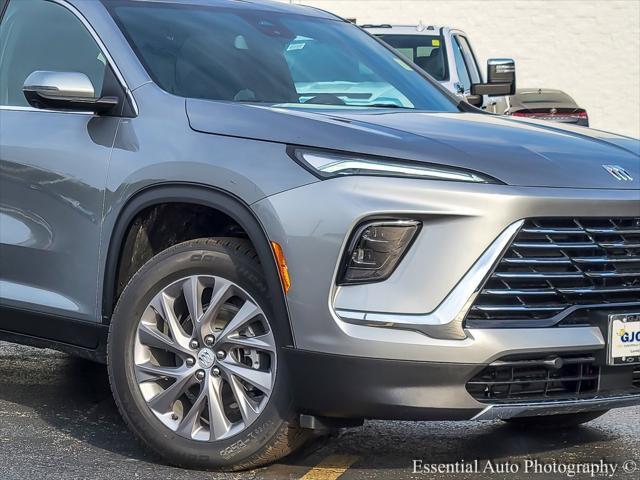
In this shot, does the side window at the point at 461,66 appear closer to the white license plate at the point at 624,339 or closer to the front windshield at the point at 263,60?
the front windshield at the point at 263,60

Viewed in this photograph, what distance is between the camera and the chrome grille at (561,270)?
3934mm

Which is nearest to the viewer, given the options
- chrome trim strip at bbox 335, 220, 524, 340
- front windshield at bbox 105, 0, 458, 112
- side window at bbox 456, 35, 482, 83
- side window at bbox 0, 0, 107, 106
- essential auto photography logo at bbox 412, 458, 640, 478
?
chrome trim strip at bbox 335, 220, 524, 340

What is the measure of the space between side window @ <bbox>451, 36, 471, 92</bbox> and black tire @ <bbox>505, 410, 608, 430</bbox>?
26.0 feet

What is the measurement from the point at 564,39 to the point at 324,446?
2002cm

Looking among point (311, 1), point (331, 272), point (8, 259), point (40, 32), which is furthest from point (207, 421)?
point (311, 1)

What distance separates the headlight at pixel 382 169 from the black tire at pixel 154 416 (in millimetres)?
444

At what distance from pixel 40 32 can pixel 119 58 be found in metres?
0.71

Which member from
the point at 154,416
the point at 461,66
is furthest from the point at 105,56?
the point at 461,66

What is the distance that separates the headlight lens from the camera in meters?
3.91

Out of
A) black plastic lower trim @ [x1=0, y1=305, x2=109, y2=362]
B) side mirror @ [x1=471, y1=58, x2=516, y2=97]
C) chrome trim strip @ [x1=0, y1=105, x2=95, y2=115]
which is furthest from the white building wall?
black plastic lower trim @ [x1=0, y1=305, x2=109, y2=362]

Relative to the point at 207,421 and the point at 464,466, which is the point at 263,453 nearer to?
the point at 207,421

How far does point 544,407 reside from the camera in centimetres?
403

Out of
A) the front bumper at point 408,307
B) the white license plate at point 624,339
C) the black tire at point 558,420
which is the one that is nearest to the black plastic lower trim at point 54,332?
the front bumper at point 408,307

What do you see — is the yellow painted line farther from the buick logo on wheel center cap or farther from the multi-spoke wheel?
the buick logo on wheel center cap
